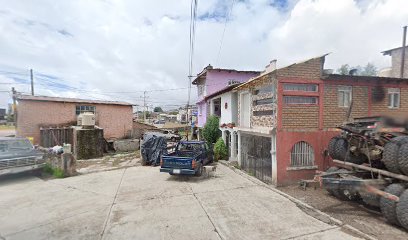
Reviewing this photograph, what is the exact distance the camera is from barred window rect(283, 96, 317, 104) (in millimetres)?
9398

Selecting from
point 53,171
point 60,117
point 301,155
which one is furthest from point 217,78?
point 53,171

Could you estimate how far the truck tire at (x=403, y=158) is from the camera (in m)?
5.69

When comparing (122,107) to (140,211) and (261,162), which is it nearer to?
(261,162)

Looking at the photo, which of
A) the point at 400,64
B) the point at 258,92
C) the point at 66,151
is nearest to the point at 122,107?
the point at 66,151

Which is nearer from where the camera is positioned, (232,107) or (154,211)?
(154,211)

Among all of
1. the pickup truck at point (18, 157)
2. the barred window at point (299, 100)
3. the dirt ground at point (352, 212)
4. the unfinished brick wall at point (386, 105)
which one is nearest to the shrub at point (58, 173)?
the pickup truck at point (18, 157)

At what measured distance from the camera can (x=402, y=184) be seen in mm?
5844

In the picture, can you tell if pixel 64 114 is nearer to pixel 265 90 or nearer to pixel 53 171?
pixel 53 171

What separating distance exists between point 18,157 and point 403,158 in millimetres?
14780

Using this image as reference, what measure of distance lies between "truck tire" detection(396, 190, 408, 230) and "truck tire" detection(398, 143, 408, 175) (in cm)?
57

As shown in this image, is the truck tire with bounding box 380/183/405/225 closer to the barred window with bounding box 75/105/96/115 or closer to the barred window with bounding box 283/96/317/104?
the barred window with bounding box 283/96/317/104

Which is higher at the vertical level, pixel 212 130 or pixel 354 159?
pixel 212 130

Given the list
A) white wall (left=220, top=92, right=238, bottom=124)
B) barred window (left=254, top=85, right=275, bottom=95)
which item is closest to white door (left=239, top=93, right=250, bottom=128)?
white wall (left=220, top=92, right=238, bottom=124)

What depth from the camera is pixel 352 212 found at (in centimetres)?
680
